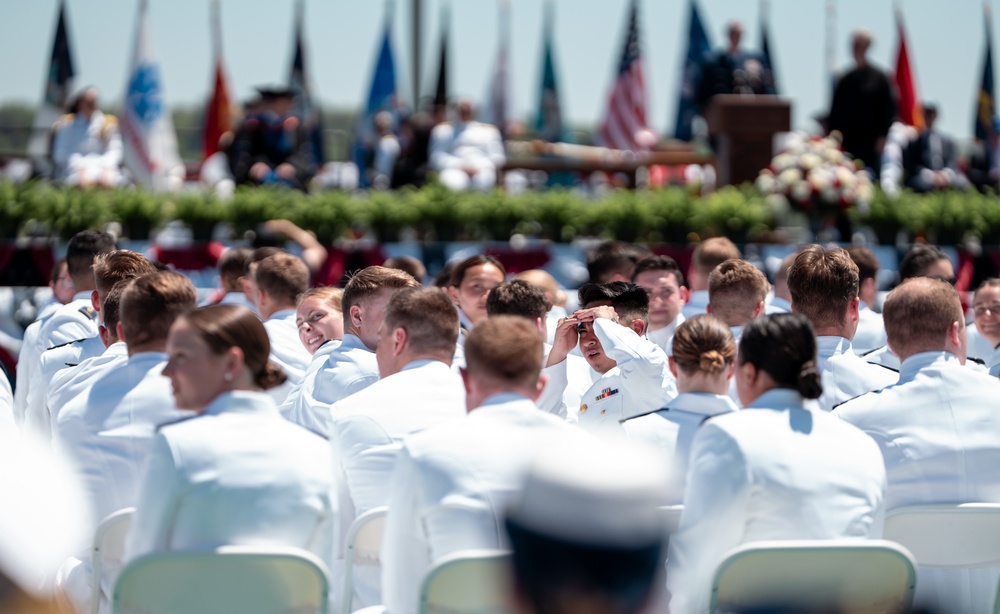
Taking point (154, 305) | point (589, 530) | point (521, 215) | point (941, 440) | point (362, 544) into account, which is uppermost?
point (589, 530)

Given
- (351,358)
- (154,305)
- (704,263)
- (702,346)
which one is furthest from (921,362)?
(704,263)

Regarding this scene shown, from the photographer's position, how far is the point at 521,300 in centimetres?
572

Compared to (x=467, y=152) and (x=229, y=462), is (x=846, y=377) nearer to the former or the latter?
(x=229, y=462)

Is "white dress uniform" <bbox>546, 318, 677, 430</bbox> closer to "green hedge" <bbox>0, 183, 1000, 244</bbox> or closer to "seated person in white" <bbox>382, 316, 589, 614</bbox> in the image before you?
"seated person in white" <bbox>382, 316, 589, 614</bbox>

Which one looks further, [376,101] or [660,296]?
[376,101]

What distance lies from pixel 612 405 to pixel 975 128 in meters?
19.2

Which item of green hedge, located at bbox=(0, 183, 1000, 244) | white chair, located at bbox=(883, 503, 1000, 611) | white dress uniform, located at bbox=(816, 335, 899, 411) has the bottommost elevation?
green hedge, located at bbox=(0, 183, 1000, 244)

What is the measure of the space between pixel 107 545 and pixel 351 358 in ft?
5.80

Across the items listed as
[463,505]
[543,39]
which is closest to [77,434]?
[463,505]

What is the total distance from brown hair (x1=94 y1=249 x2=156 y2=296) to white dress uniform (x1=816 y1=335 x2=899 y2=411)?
304 centimetres

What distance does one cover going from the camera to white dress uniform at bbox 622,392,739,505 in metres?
4.27

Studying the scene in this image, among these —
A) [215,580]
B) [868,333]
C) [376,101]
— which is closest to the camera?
[215,580]

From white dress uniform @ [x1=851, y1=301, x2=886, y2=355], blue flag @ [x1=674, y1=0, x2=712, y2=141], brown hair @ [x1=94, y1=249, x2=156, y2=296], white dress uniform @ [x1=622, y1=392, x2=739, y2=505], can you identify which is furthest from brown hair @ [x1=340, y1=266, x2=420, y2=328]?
blue flag @ [x1=674, y1=0, x2=712, y2=141]

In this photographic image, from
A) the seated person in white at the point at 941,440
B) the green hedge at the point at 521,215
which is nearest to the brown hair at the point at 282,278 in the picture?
the seated person in white at the point at 941,440
